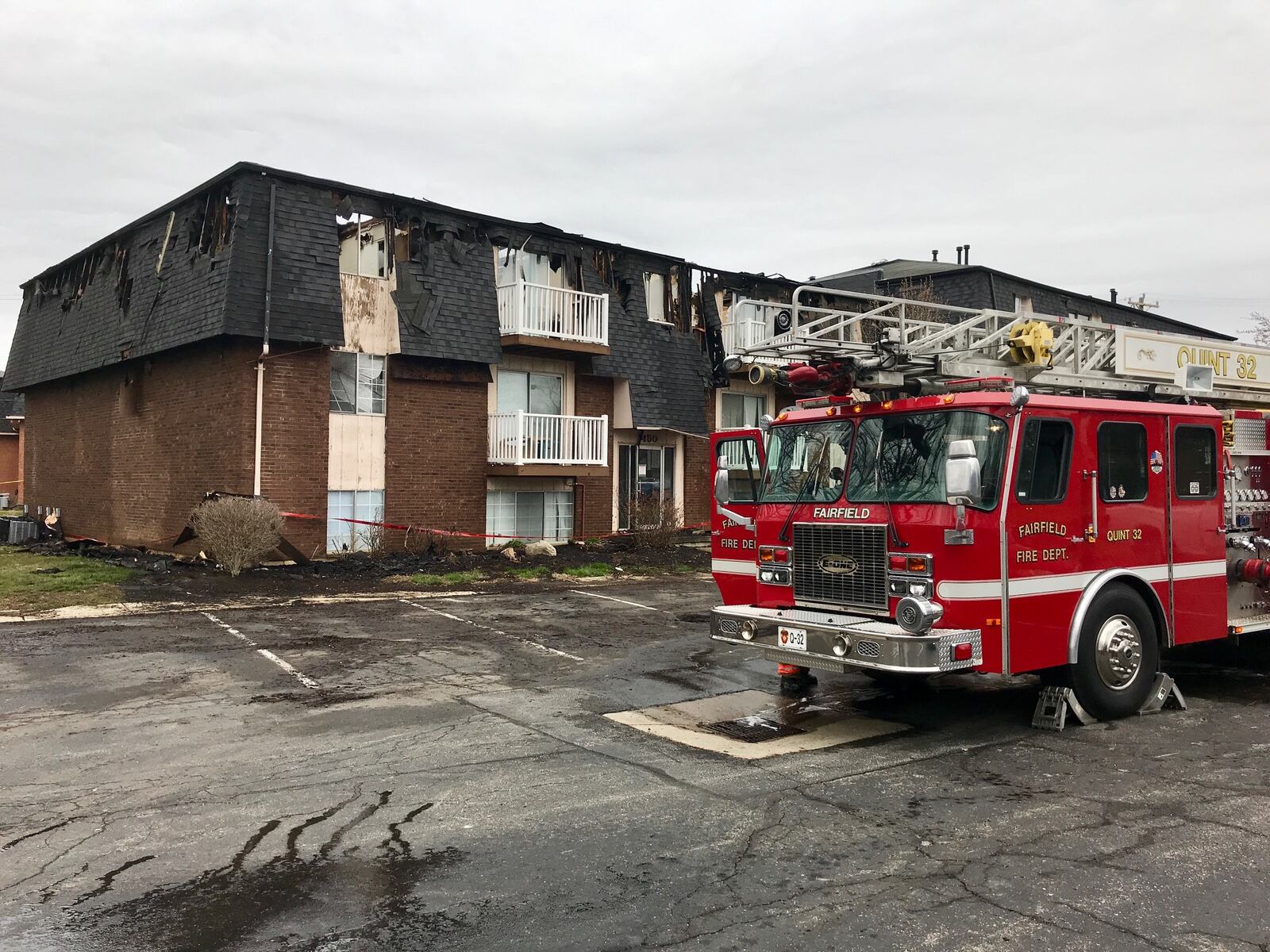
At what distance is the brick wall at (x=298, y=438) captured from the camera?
18.1 meters

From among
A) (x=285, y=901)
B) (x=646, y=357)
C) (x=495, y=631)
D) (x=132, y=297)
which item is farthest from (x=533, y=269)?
(x=285, y=901)

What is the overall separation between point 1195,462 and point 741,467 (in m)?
3.70

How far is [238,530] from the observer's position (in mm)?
16000

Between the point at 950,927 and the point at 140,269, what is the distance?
22.2 m

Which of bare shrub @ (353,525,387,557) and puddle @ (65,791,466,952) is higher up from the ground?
bare shrub @ (353,525,387,557)

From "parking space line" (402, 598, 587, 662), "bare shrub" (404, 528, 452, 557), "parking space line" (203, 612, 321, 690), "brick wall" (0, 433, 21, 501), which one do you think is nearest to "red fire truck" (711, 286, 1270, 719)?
"parking space line" (402, 598, 587, 662)

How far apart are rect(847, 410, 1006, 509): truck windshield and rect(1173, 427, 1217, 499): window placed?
215 cm

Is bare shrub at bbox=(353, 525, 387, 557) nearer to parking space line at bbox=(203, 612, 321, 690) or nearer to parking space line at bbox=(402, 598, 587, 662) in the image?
parking space line at bbox=(402, 598, 587, 662)

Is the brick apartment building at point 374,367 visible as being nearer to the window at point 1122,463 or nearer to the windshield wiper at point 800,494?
the windshield wiper at point 800,494

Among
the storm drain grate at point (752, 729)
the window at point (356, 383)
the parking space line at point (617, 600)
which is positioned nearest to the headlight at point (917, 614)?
the storm drain grate at point (752, 729)

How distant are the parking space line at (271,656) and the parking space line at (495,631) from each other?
101 inches

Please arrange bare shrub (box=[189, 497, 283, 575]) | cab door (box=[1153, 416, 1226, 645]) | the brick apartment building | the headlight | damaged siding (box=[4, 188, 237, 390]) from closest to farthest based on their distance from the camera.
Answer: the headlight → cab door (box=[1153, 416, 1226, 645]) → bare shrub (box=[189, 497, 283, 575]) → the brick apartment building → damaged siding (box=[4, 188, 237, 390])

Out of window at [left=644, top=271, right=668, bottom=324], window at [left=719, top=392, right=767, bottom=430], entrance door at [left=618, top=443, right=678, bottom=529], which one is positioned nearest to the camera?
entrance door at [left=618, top=443, right=678, bottom=529]

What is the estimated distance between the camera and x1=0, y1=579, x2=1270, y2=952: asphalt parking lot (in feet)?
13.4
